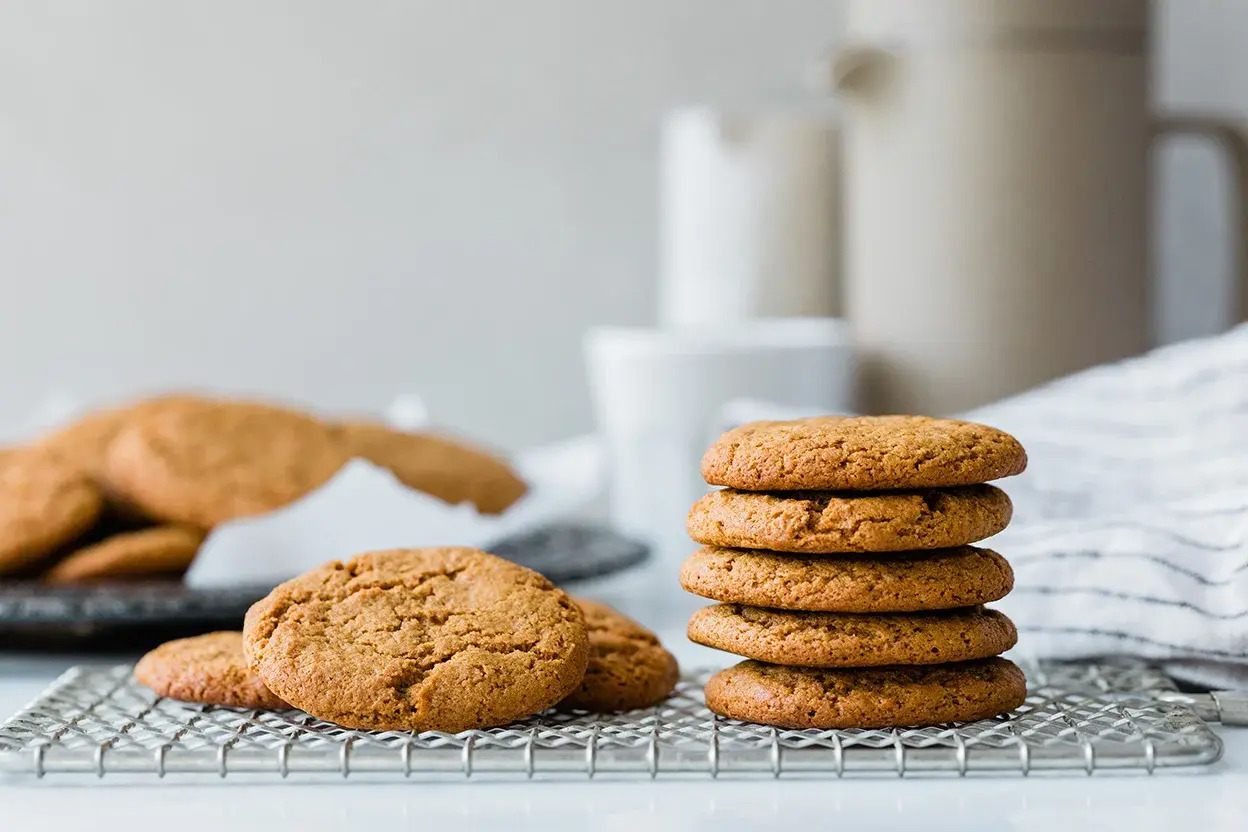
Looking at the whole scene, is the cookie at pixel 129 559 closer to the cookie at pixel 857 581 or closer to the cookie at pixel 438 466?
the cookie at pixel 438 466

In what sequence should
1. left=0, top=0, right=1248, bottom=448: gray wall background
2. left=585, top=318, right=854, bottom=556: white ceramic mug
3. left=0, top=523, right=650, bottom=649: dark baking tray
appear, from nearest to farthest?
1. left=0, top=523, right=650, bottom=649: dark baking tray
2. left=585, top=318, right=854, bottom=556: white ceramic mug
3. left=0, top=0, right=1248, bottom=448: gray wall background

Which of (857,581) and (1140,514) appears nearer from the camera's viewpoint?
(857,581)

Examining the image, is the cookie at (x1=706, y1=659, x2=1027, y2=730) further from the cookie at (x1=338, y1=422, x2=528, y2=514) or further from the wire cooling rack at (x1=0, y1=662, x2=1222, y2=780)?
the cookie at (x1=338, y1=422, x2=528, y2=514)

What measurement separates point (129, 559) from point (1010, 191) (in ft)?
2.16

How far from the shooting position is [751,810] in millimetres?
476

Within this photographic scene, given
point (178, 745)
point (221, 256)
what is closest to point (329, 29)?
point (221, 256)

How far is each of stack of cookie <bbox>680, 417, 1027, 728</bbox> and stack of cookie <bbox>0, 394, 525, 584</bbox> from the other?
0.38 metres

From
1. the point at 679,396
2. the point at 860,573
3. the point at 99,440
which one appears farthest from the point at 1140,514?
the point at 99,440

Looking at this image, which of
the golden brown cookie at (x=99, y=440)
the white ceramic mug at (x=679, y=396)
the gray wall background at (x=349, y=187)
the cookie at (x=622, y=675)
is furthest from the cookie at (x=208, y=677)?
the gray wall background at (x=349, y=187)

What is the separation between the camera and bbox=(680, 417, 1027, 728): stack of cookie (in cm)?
52

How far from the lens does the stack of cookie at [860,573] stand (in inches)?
20.6

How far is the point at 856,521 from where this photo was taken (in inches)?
20.6

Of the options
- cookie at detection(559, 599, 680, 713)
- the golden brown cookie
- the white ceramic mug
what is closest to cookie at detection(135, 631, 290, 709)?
cookie at detection(559, 599, 680, 713)

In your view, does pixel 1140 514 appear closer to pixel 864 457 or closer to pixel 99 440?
pixel 864 457
